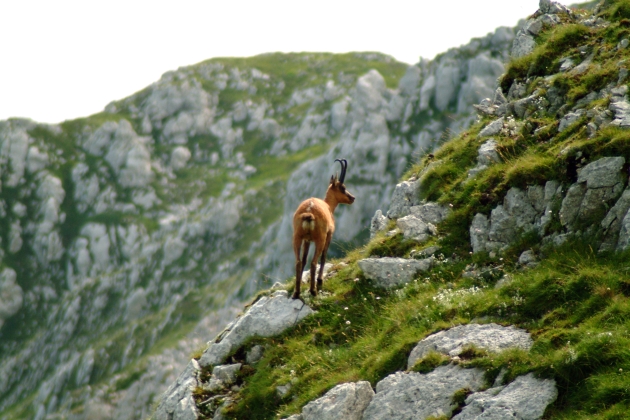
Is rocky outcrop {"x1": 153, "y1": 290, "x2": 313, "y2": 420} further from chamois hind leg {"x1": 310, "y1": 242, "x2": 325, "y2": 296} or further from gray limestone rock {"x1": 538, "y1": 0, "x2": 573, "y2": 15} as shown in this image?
gray limestone rock {"x1": 538, "y1": 0, "x2": 573, "y2": 15}

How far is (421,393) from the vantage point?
36.6ft

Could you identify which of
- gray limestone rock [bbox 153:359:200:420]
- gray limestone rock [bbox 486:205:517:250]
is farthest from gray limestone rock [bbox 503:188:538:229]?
gray limestone rock [bbox 153:359:200:420]

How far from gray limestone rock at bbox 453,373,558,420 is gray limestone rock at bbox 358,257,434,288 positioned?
5856mm

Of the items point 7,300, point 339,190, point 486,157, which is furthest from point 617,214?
point 7,300

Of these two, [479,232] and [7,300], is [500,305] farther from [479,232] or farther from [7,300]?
[7,300]

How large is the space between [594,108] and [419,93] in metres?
147

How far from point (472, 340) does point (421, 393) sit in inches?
66.7

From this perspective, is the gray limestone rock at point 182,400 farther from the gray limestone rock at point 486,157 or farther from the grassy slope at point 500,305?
the gray limestone rock at point 486,157

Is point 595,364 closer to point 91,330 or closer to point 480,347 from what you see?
point 480,347

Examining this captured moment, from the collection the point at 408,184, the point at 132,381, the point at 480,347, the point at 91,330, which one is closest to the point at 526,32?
the point at 408,184

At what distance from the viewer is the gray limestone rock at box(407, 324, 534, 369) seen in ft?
36.8

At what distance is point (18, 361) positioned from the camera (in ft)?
616

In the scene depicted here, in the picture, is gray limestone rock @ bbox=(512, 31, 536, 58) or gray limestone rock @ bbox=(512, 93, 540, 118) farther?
gray limestone rock @ bbox=(512, 31, 536, 58)

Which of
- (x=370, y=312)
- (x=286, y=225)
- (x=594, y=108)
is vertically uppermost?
(x=594, y=108)
